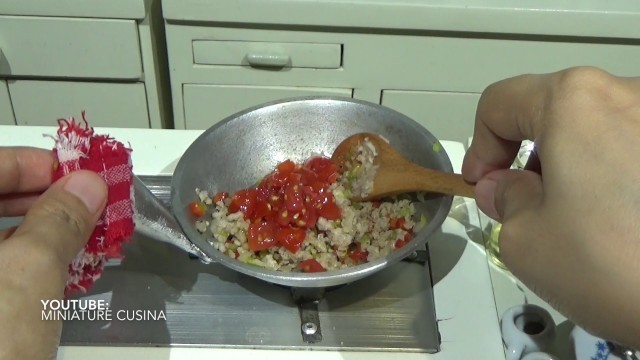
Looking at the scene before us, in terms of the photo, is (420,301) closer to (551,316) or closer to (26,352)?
(551,316)

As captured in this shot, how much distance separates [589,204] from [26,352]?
39 centimetres

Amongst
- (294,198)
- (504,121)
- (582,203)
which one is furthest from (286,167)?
(582,203)

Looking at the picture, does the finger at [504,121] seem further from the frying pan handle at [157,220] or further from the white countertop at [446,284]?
the frying pan handle at [157,220]

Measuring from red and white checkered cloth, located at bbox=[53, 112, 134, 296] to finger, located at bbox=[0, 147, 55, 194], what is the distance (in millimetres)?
33

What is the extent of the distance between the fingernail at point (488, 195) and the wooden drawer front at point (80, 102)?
0.86 m

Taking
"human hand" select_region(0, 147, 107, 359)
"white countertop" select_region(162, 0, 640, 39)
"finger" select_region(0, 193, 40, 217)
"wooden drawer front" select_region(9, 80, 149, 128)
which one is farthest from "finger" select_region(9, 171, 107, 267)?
"wooden drawer front" select_region(9, 80, 149, 128)

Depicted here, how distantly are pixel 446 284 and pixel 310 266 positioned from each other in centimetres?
14

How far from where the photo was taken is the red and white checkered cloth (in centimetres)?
58

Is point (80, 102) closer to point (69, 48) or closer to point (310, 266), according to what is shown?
point (69, 48)

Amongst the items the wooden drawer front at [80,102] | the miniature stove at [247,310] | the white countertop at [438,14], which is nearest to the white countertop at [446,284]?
the miniature stove at [247,310]

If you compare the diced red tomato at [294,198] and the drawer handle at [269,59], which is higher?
the diced red tomato at [294,198]

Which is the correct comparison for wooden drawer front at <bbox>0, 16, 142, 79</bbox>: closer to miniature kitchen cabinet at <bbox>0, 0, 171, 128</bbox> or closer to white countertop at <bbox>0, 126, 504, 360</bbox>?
miniature kitchen cabinet at <bbox>0, 0, 171, 128</bbox>

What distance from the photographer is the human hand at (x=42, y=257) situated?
480mm

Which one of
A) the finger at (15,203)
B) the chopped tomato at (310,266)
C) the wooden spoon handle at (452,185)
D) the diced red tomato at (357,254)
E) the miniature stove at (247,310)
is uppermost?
the wooden spoon handle at (452,185)
